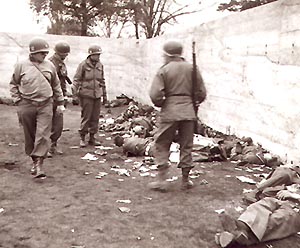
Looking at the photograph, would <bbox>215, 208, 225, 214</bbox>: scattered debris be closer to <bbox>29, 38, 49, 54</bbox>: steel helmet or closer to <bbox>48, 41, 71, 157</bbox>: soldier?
<bbox>29, 38, 49, 54</bbox>: steel helmet

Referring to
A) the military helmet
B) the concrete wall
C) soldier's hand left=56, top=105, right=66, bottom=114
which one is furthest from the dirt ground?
the military helmet

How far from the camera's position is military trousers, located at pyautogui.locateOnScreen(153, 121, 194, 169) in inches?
213

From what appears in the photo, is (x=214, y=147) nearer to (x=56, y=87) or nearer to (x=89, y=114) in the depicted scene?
(x=89, y=114)

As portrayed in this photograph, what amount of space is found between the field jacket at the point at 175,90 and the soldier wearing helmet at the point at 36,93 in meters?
1.50

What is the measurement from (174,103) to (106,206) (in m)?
1.49

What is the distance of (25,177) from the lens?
595 centimetres

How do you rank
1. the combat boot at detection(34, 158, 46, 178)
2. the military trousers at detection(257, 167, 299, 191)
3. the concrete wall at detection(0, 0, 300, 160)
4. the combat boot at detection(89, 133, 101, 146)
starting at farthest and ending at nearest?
the combat boot at detection(89, 133, 101, 146) < the concrete wall at detection(0, 0, 300, 160) < the combat boot at detection(34, 158, 46, 178) < the military trousers at detection(257, 167, 299, 191)

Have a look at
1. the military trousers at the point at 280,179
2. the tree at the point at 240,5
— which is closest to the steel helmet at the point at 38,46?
the military trousers at the point at 280,179

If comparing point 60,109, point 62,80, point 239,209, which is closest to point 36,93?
point 60,109

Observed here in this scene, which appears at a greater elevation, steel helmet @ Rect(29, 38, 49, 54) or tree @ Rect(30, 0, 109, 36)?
tree @ Rect(30, 0, 109, 36)

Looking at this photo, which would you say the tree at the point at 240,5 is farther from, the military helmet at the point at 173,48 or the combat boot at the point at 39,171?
the combat boot at the point at 39,171

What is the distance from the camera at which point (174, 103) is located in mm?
5312

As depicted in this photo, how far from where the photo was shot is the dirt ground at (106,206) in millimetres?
3809

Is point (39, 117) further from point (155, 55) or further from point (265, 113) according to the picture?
point (155, 55)
